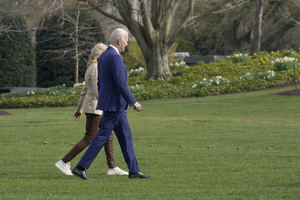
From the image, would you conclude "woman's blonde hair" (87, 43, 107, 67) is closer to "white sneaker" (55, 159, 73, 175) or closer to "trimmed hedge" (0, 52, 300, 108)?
"white sneaker" (55, 159, 73, 175)

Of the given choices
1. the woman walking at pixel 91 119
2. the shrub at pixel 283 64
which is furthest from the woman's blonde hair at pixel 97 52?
the shrub at pixel 283 64

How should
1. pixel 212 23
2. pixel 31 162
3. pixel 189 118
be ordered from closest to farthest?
pixel 31 162 → pixel 189 118 → pixel 212 23

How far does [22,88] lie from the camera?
31.2m

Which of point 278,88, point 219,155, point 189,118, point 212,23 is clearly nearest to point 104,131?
point 219,155

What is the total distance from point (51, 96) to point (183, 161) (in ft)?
54.0

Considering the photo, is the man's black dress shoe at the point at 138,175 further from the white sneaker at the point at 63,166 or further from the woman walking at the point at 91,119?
the white sneaker at the point at 63,166

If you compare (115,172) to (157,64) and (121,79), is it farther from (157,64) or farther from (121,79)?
(157,64)

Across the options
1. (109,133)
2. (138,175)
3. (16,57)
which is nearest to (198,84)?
(16,57)

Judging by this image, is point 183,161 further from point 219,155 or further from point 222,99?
point 222,99

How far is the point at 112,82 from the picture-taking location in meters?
7.21

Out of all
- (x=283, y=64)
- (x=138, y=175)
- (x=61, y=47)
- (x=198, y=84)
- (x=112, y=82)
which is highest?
(x=61, y=47)

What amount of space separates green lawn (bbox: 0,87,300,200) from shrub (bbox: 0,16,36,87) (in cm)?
1192

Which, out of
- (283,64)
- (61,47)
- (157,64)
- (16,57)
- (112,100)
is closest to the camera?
(112,100)

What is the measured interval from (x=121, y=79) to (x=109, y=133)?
2.21ft
